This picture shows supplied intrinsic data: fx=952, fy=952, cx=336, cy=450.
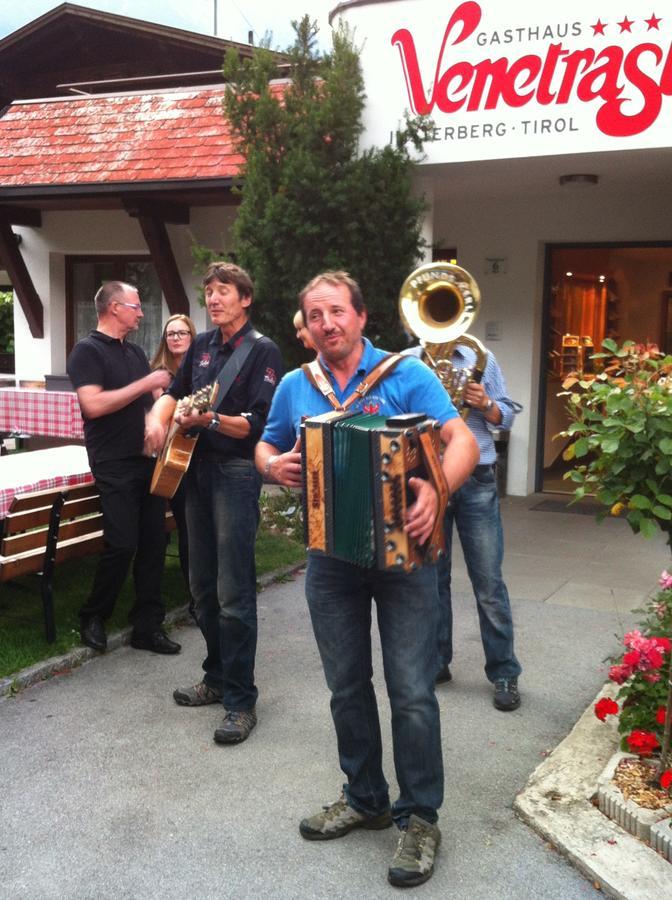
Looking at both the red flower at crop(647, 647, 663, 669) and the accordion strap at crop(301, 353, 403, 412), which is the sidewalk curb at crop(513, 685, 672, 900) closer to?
the red flower at crop(647, 647, 663, 669)

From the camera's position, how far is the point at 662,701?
3.74m

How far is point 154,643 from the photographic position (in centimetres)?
538

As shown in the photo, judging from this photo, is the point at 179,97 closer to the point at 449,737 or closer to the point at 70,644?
the point at 70,644

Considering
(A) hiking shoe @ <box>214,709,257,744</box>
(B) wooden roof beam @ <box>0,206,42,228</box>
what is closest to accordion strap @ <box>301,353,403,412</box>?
(A) hiking shoe @ <box>214,709,257,744</box>

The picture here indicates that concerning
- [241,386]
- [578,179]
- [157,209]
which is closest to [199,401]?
[241,386]

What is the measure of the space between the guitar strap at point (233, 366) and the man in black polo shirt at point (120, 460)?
0.99 meters

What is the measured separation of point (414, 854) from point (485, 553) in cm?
167

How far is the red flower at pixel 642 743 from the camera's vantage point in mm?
3584

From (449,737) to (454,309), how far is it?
6.39 feet

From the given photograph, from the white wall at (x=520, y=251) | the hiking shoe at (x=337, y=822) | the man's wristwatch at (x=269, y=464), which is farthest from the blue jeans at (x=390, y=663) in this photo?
the white wall at (x=520, y=251)

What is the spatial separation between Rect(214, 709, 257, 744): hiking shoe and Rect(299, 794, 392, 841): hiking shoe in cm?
80

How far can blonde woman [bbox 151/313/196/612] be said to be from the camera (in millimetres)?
5601

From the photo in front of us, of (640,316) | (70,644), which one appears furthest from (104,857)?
(640,316)

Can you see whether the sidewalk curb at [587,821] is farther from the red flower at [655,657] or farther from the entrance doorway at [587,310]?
the entrance doorway at [587,310]
